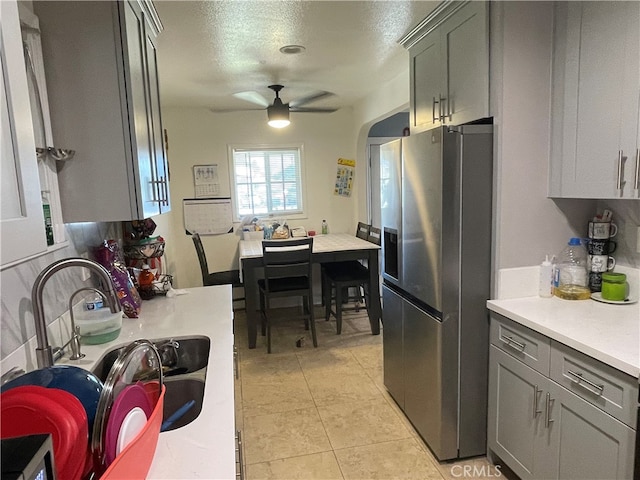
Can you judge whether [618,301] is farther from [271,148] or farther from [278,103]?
[271,148]

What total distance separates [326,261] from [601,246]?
7.46 feet

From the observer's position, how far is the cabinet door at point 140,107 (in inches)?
59.9

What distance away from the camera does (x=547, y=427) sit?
1.62 metres

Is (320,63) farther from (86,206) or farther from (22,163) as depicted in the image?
(22,163)

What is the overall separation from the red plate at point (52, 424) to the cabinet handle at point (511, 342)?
1648 mm

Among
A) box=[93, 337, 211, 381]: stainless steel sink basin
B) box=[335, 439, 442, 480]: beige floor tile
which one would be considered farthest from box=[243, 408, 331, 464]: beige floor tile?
box=[93, 337, 211, 381]: stainless steel sink basin

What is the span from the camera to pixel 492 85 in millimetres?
1860

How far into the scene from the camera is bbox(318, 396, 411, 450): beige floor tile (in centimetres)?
229

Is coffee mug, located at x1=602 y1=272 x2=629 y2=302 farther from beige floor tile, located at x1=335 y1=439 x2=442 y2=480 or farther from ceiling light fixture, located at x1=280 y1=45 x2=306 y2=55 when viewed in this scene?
ceiling light fixture, located at x1=280 y1=45 x2=306 y2=55

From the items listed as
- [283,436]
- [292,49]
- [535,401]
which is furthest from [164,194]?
[535,401]

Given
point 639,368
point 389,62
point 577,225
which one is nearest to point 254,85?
point 389,62

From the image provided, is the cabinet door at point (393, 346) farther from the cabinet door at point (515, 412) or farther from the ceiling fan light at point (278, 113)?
the ceiling fan light at point (278, 113)

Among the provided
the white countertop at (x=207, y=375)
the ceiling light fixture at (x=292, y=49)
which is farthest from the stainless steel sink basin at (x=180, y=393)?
the ceiling light fixture at (x=292, y=49)

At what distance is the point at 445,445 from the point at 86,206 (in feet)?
6.51
